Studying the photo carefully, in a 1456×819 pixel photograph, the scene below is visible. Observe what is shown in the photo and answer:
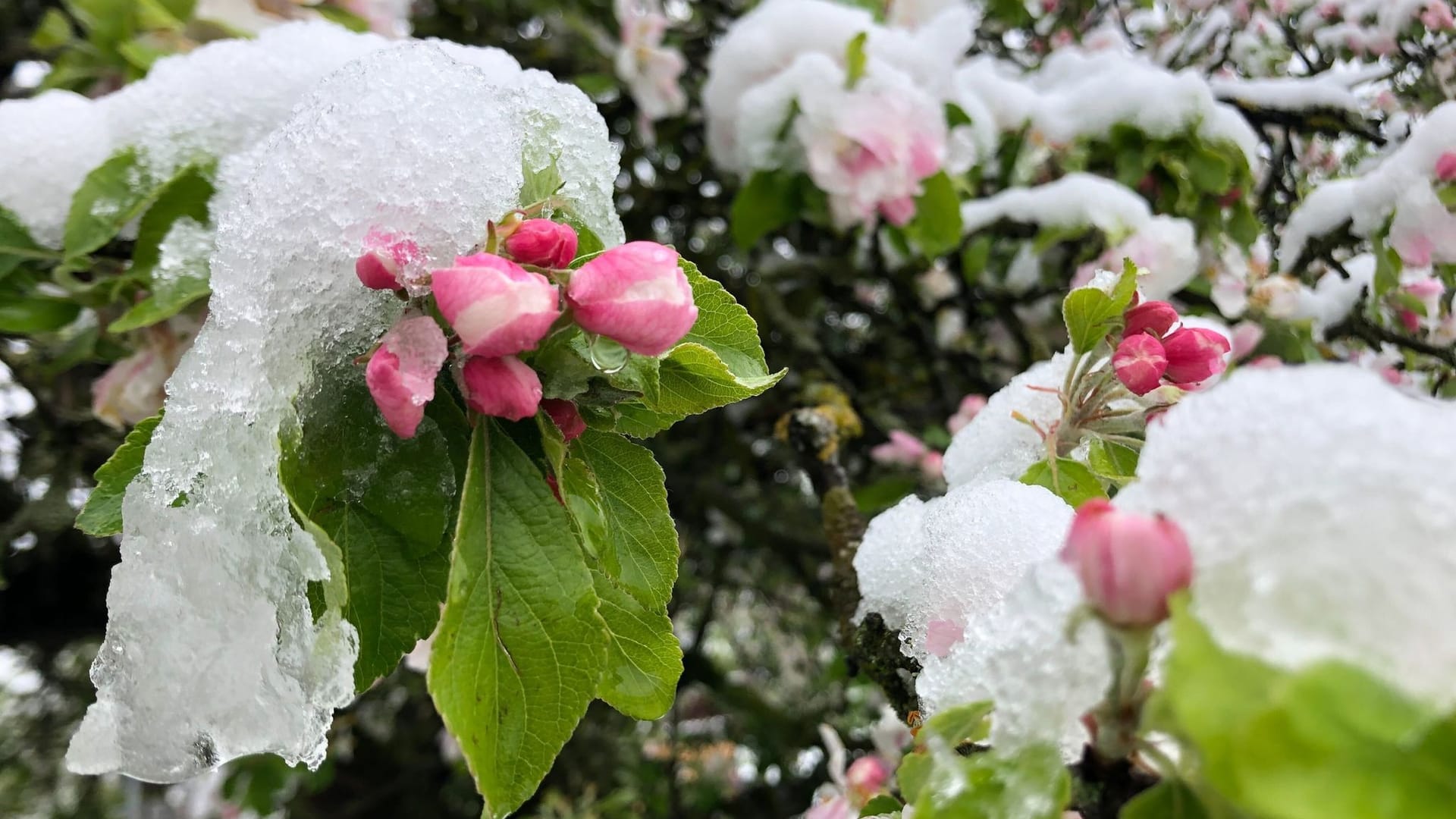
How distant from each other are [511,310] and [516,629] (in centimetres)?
17

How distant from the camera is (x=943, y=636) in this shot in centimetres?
51

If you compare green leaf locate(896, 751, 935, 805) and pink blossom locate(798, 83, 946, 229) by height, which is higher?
green leaf locate(896, 751, 935, 805)

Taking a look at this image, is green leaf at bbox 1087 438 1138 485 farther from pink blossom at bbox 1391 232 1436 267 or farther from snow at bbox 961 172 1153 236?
snow at bbox 961 172 1153 236

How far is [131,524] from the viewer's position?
480 millimetres

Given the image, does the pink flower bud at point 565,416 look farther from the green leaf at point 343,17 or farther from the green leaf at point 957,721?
the green leaf at point 343,17

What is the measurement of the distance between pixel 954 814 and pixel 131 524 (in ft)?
1.44

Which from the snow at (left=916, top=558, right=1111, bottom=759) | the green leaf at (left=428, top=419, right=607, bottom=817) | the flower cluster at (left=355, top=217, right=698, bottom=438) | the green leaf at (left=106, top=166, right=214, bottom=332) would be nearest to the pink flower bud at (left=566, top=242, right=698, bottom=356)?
the flower cluster at (left=355, top=217, right=698, bottom=438)

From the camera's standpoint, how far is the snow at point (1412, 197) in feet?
3.37

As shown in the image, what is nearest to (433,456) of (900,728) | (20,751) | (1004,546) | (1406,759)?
(1004,546)

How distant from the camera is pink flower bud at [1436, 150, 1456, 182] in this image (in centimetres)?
99

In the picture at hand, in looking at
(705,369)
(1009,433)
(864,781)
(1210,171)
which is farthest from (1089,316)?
(1210,171)

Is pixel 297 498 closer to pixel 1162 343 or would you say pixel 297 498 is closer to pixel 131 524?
pixel 131 524

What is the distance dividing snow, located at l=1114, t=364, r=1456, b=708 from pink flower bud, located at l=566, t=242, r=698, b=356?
25 cm

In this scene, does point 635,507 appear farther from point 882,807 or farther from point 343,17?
point 343,17
